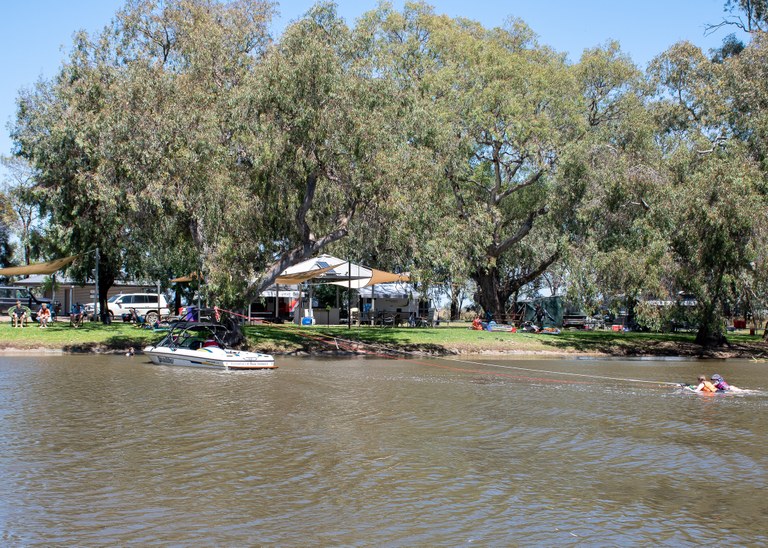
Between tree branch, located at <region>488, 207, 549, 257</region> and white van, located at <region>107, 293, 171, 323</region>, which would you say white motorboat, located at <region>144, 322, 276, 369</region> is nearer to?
tree branch, located at <region>488, 207, 549, 257</region>

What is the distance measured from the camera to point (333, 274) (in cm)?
4478

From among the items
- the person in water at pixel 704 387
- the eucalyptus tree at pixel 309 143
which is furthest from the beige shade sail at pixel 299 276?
the person in water at pixel 704 387

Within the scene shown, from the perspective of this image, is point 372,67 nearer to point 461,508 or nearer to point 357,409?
point 357,409

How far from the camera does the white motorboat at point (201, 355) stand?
26953mm

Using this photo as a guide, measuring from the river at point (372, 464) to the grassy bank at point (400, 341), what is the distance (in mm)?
10717

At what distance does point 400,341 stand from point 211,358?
496 inches

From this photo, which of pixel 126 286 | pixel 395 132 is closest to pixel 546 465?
pixel 395 132

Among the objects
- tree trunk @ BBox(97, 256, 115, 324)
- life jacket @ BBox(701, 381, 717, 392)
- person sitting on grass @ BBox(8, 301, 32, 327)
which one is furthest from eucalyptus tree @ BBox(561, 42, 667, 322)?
person sitting on grass @ BBox(8, 301, 32, 327)

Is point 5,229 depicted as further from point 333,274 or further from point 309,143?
point 309,143

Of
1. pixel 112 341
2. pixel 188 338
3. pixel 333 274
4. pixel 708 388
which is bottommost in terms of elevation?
pixel 708 388

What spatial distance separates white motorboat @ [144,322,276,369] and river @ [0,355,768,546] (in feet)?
11.6

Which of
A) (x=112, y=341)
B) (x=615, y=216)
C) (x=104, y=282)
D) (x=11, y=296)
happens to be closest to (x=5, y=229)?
(x=11, y=296)

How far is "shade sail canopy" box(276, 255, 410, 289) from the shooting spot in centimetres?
4216

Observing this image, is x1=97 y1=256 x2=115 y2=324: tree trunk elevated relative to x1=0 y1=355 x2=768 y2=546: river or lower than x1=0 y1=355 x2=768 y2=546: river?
elevated
